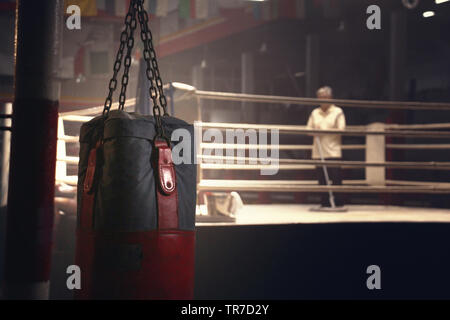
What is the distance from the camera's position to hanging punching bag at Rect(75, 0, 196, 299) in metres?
1.90

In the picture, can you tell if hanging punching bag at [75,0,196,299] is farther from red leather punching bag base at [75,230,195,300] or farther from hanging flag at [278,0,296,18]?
hanging flag at [278,0,296,18]

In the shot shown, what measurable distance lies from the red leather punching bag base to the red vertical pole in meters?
0.52

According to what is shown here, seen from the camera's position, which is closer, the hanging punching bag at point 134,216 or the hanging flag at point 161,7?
the hanging punching bag at point 134,216

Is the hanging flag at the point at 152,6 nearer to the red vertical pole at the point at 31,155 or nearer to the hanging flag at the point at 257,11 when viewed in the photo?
the hanging flag at the point at 257,11

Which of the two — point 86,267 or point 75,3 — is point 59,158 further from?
point 75,3

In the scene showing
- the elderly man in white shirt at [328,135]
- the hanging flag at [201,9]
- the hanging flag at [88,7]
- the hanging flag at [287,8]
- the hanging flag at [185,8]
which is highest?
the hanging flag at [287,8]

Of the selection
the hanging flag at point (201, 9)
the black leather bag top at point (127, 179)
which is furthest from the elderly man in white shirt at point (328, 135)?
the black leather bag top at point (127, 179)

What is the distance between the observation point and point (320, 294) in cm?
336

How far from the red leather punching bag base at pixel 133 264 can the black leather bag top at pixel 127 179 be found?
0.15 feet

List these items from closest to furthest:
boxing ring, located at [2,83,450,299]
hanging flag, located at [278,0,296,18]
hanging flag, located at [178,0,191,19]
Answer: boxing ring, located at [2,83,450,299]
hanging flag, located at [178,0,191,19]
hanging flag, located at [278,0,296,18]

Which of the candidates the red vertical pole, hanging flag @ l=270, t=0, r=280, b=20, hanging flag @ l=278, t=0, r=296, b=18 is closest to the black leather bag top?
the red vertical pole

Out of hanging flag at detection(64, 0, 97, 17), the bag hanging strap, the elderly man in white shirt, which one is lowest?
the bag hanging strap

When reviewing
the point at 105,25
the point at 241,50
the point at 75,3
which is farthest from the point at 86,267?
the point at 241,50

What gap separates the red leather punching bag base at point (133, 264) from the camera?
1.90 m
